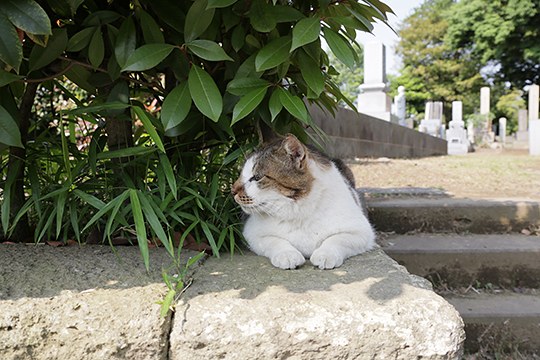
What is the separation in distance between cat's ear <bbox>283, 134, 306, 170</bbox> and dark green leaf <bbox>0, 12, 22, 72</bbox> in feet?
3.20

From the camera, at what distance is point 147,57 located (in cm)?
142

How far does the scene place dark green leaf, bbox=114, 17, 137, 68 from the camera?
155 centimetres

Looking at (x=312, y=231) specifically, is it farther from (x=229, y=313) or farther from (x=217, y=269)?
(x=229, y=313)

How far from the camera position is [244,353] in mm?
1214

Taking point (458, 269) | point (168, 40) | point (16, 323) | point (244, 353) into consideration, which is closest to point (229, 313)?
point (244, 353)

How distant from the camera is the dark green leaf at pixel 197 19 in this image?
1441 millimetres

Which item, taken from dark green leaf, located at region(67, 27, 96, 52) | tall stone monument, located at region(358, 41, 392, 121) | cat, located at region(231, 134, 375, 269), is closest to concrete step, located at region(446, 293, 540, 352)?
cat, located at region(231, 134, 375, 269)

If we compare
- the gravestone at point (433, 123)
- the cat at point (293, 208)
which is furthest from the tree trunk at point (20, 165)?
the gravestone at point (433, 123)

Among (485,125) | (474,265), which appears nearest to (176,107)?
(474,265)

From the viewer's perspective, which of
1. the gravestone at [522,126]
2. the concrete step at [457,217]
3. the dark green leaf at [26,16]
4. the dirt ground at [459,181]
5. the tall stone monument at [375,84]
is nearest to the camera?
the dark green leaf at [26,16]

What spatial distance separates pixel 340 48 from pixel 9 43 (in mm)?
954

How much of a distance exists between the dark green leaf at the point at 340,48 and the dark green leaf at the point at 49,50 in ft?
2.98

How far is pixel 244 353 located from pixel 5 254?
3.28 feet

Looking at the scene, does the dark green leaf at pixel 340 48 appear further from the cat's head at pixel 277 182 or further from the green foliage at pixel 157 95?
the cat's head at pixel 277 182
